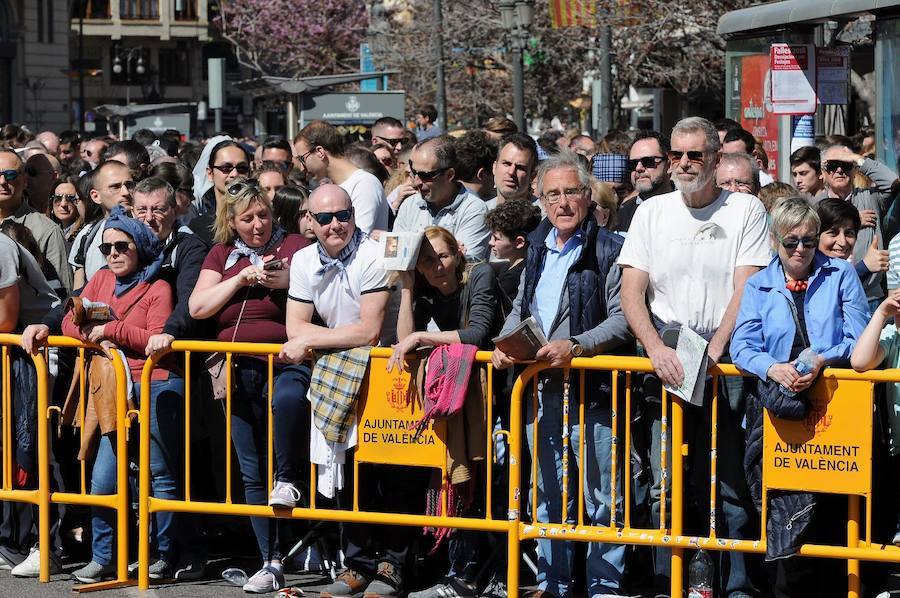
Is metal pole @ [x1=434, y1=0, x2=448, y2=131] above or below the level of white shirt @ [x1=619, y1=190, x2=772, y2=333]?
above

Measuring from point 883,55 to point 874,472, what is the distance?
6.24 meters

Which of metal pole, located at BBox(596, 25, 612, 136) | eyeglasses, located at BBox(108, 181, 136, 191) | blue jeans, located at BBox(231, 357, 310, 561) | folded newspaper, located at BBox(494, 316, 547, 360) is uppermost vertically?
metal pole, located at BBox(596, 25, 612, 136)

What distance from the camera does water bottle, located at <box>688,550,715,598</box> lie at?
655cm

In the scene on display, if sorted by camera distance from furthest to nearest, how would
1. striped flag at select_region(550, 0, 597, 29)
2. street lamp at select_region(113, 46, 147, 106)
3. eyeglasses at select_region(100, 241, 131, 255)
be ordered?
street lamp at select_region(113, 46, 147, 106), striped flag at select_region(550, 0, 597, 29), eyeglasses at select_region(100, 241, 131, 255)

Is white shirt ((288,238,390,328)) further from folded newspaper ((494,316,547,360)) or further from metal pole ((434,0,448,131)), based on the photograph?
metal pole ((434,0,448,131))

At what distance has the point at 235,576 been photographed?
7461 millimetres

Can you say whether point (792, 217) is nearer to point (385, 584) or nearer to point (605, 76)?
point (385, 584)

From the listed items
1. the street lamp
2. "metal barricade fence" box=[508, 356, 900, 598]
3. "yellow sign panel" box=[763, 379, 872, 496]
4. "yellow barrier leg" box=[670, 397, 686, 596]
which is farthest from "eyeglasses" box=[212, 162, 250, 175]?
the street lamp

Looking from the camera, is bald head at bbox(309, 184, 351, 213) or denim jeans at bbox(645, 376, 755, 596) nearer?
denim jeans at bbox(645, 376, 755, 596)

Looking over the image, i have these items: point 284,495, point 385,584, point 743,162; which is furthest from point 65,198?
point 743,162

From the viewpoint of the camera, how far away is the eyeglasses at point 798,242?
6.31 metres

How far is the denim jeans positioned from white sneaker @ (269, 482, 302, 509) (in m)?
1.74

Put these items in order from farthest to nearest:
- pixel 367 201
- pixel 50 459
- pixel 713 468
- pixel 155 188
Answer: pixel 367 201
pixel 155 188
pixel 50 459
pixel 713 468

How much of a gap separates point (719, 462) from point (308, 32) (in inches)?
2142
